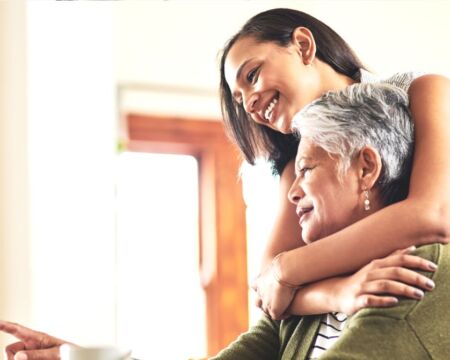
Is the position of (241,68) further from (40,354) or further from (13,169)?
(13,169)

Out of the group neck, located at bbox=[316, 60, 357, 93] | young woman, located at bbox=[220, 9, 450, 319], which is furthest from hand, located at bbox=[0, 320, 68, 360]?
neck, located at bbox=[316, 60, 357, 93]

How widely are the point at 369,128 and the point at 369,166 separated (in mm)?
69

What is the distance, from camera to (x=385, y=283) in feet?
4.04

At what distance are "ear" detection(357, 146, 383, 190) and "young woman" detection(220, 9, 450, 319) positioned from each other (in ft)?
0.22

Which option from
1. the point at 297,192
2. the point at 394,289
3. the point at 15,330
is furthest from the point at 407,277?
the point at 15,330

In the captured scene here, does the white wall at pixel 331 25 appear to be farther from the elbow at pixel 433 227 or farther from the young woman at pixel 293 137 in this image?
the elbow at pixel 433 227

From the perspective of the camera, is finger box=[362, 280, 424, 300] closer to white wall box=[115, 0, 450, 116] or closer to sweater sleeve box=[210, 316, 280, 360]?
sweater sleeve box=[210, 316, 280, 360]

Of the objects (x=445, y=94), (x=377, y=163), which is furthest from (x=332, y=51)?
(x=377, y=163)

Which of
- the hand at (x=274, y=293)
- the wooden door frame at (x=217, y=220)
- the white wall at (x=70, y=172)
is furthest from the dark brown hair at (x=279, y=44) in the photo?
the wooden door frame at (x=217, y=220)

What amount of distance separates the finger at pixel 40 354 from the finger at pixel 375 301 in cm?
67

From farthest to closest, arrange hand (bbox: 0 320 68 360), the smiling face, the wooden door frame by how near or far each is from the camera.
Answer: the wooden door frame < the smiling face < hand (bbox: 0 320 68 360)

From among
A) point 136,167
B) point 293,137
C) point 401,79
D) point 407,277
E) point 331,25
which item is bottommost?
point 407,277

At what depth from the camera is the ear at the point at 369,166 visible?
1415 millimetres

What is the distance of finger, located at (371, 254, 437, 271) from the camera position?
1241 millimetres
